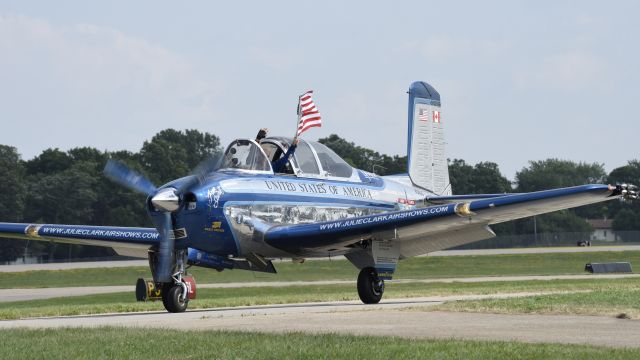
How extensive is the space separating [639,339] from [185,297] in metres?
9.99

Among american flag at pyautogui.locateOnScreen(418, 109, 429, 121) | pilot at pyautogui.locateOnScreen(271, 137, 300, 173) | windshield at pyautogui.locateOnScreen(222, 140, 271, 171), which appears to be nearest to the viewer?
windshield at pyautogui.locateOnScreen(222, 140, 271, 171)

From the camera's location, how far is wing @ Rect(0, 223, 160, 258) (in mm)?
22703

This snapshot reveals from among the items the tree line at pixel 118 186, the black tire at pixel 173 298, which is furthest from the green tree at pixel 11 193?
the black tire at pixel 173 298

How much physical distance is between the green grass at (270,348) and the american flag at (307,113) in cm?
988

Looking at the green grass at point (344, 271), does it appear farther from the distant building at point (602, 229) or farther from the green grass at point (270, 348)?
the distant building at point (602, 229)

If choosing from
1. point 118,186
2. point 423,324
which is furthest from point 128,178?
point 118,186

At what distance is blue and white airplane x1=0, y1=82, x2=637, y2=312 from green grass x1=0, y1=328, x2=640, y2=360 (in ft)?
20.5

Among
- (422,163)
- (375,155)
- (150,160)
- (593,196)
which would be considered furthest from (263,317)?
(375,155)

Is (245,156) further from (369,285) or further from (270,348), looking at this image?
(270,348)

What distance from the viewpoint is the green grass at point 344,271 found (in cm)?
4850

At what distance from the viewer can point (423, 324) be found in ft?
48.8

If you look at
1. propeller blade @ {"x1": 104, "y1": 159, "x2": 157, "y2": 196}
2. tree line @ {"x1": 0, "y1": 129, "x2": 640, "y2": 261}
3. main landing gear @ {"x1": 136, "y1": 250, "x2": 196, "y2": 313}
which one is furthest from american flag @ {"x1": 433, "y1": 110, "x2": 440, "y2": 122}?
tree line @ {"x1": 0, "y1": 129, "x2": 640, "y2": 261}

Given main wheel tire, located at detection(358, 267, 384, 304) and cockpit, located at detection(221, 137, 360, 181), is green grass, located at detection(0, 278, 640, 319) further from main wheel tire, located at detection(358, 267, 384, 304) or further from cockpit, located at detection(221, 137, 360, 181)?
cockpit, located at detection(221, 137, 360, 181)

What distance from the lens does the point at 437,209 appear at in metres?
19.7
